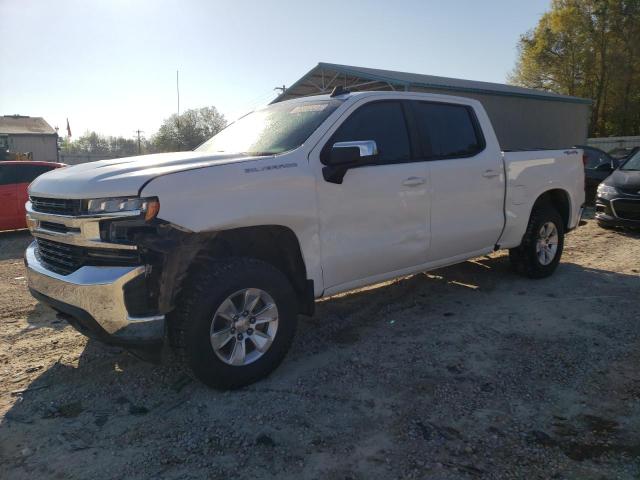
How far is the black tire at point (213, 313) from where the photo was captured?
9.98 ft

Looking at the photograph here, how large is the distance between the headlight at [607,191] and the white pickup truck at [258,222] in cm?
497

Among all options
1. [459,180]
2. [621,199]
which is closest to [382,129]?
[459,180]

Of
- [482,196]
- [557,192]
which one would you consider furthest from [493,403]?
[557,192]

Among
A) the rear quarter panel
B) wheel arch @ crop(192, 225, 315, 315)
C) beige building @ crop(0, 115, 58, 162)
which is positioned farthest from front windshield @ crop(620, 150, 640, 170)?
beige building @ crop(0, 115, 58, 162)

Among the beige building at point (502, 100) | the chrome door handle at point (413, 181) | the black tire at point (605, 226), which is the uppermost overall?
the beige building at point (502, 100)

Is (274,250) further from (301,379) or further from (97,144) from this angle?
(97,144)

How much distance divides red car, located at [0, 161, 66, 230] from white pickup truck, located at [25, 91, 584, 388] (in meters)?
6.95

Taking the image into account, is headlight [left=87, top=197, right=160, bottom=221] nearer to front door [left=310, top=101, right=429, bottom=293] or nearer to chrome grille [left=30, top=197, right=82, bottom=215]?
chrome grille [left=30, top=197, right=82, bottom=215]

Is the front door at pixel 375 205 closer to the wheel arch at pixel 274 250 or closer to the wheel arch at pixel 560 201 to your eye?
the wheel arch at pixel 274 250

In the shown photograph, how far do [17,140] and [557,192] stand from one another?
147ft

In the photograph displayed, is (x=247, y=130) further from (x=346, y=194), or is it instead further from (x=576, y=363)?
(x=576, y=363)

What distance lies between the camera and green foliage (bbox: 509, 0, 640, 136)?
31625 mm

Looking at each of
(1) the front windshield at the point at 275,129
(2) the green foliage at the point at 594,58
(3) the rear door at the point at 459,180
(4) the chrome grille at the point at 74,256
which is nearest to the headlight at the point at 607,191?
(3) the rear door at the point at 459,180

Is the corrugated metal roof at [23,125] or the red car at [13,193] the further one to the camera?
the corrugated metal roof at [23,125]
